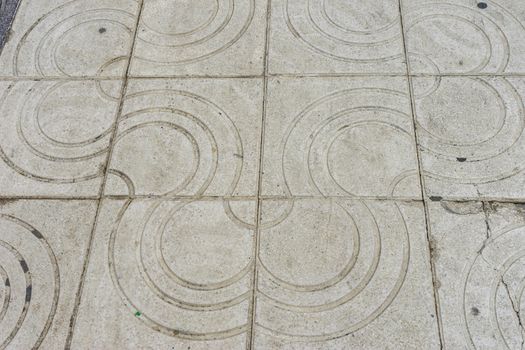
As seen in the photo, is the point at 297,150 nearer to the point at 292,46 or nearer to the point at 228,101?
the point at 228,101

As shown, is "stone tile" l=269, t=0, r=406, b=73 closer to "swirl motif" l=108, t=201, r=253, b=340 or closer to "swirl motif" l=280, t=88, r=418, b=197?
"swirl motif" l=280, t=88, r=418, b=197

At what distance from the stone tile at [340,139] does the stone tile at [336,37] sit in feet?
0.48

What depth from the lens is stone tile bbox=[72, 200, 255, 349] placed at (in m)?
3.17

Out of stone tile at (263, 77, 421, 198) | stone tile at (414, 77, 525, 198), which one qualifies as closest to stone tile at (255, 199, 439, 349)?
stone tile at (263, 77, 421, 198)

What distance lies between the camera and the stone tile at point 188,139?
11.9ft

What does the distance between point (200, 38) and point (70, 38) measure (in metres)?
1.04

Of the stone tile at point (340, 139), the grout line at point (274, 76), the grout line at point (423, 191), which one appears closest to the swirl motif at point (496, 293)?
the grout line at point (423, 191)

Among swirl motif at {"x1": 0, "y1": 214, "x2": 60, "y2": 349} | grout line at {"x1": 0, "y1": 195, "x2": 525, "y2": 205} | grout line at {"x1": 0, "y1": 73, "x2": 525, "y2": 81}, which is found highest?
grout line at {"x1": 0, "y1": 73, "x2": 525, "y2": 81}

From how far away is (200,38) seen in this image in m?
4.26

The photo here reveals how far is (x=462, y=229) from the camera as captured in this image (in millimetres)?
3391

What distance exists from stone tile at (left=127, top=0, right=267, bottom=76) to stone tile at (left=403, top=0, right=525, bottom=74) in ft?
3.88

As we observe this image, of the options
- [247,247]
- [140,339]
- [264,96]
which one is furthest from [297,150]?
[140,339]

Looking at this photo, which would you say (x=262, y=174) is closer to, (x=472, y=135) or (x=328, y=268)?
(x=328, y=268)

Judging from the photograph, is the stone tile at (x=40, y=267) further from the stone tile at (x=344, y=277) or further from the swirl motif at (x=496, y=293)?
the swirl motif at (x=496, y=293)
